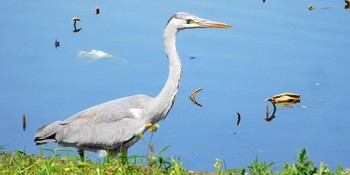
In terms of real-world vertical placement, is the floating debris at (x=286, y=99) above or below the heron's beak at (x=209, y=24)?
below

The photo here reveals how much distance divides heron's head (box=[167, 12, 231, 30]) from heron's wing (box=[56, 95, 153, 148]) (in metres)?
0.75

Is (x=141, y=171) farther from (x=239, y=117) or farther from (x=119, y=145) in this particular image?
(x=239, y=117)

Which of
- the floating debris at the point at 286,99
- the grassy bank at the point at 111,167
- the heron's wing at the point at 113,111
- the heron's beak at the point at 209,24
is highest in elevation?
the heron's beak at the point at 209,24

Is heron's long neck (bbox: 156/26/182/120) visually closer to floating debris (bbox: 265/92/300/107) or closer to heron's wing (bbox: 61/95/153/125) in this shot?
heron's wing (bbox: 61/95/153/125)

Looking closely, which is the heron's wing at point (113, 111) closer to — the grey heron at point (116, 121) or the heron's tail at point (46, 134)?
the grey heron at point (116, 121)

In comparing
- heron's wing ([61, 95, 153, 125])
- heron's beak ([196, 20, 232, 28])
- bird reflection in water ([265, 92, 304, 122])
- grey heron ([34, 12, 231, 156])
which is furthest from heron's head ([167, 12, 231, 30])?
bird reflection in water ([265, 92, 304, 122])

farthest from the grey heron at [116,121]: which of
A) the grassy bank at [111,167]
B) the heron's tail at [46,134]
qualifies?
the grassy bank at [111,167]

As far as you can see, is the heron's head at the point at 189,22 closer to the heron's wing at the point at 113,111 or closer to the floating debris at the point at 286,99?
the heron's wing at the point at 113,111

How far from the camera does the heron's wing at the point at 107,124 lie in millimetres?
6105

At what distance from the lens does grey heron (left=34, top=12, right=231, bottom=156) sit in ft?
20.0

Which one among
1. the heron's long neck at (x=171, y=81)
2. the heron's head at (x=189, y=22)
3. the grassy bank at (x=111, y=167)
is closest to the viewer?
the grassy bank at (x=111, y=167)

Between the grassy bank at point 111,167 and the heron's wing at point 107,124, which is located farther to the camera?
the heron's wing at point 107,124

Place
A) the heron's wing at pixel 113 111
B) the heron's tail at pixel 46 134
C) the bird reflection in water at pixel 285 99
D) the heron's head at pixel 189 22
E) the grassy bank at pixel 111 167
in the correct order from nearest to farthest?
1. the grassy bank at pixel 111 167
2. the heron's tail at pixel 46 134
3. the heron's wing at pixel 113 111
4. the heron's head at pixel 189 22
5. the bird reflection in water at pixel 285 99

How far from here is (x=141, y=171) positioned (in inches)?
166
